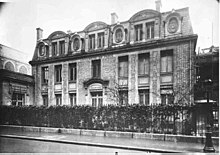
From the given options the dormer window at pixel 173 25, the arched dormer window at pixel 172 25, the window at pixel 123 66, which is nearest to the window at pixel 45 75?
the window at pixel 123 66

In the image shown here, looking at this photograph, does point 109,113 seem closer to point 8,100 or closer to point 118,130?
point 118,130

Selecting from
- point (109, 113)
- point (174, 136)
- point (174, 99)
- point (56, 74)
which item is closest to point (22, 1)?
point (56, 74)

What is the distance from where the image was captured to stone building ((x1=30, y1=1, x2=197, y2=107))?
6793 mm

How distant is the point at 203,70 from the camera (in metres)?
5.96

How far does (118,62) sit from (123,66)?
314 mm

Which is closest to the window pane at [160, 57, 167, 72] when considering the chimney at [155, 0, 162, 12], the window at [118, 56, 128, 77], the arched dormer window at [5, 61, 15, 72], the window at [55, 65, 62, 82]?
→ the window at [118, 56, 128, 77]

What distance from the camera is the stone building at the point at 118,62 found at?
267 inches

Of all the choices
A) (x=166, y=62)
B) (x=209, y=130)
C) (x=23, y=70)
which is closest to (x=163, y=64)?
(x=166, y=62)

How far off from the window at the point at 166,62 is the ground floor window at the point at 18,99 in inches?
224

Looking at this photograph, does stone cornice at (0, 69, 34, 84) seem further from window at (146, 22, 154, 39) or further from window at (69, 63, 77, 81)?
window at (146, 22, 154, 39)

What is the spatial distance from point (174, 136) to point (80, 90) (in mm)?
4278

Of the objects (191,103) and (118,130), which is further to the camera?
(118,130)

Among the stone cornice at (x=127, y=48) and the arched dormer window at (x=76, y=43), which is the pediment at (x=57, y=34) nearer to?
the arched dormer window at (x=76, y=43)

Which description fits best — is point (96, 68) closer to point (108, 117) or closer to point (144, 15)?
point (108, 117)
